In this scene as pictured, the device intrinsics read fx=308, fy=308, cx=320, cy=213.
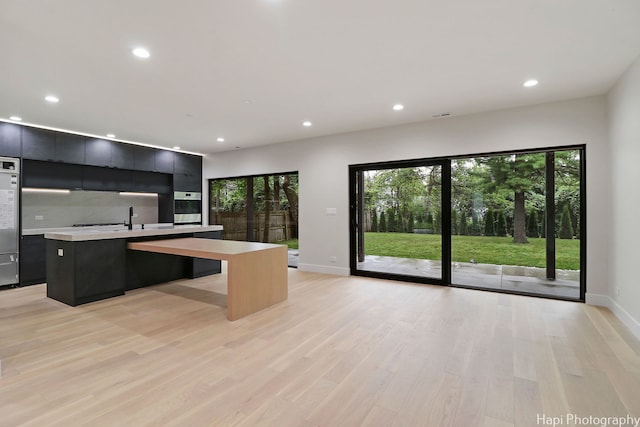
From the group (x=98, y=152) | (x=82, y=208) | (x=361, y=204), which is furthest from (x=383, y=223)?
(x=82, y=208)

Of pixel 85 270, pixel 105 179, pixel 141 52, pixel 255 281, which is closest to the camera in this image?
pixel 141 52

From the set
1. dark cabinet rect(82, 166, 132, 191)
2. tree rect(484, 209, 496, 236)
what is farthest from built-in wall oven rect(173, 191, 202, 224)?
tree rect(484, 209, 496, 236)

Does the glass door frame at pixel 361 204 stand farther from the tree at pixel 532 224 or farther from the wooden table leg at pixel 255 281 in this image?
the wooden table leg at pixel 255 281

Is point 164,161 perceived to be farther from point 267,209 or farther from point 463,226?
point 463,226

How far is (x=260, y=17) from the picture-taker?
2.28 metres

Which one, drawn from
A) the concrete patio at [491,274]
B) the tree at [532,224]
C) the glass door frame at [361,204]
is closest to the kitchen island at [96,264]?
the glass door frame at [361,204]

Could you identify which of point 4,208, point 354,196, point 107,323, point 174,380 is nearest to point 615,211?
point 354,196

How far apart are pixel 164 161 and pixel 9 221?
2.82 m

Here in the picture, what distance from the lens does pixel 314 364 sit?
7.82ft

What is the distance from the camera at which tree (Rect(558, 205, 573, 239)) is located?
4.20 meters

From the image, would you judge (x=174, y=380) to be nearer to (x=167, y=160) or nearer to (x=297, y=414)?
(x=297, y=414)

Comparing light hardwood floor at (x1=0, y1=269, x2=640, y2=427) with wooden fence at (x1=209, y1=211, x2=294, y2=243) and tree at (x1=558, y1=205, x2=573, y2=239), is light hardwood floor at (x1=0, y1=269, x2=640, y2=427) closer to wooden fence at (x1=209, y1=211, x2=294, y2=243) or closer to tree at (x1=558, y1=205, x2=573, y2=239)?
tree at (x1=558, y1=205, x2=573, y2=239)

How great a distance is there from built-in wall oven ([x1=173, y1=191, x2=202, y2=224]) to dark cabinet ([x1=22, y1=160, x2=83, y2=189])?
1.85 meters

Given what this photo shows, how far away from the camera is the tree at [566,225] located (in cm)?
420
